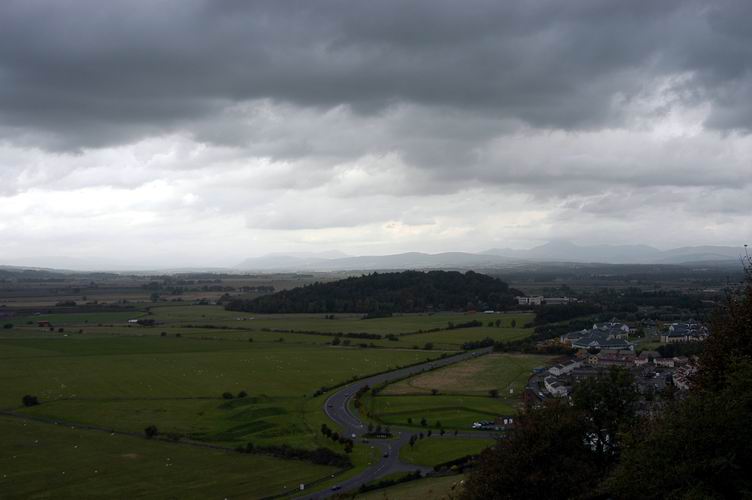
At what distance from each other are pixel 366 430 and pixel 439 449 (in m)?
5.75

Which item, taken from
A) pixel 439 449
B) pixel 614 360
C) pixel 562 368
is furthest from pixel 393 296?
pixel 439 449

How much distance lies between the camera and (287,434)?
3662 cm

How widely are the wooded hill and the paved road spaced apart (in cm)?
5572

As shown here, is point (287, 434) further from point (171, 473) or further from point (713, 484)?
point (713, 484)

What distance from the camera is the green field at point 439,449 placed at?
31.5 meters

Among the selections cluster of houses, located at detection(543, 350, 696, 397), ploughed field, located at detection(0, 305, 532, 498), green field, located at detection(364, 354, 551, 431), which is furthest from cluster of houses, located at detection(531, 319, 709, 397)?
ploughed field, located at detection(0, 305, 532, 498)

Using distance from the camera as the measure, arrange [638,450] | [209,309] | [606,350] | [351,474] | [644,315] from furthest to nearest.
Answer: [209,309] → [644,315] → [606,350] → [351,474] → [638,450]

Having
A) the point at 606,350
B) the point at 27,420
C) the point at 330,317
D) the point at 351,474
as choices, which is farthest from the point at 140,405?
the point at 330,317

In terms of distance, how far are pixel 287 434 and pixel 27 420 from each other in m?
16.1

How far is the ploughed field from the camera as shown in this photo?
29625 mm

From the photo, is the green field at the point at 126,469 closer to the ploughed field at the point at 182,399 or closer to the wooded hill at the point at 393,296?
the ploughed field at the point at 182,399

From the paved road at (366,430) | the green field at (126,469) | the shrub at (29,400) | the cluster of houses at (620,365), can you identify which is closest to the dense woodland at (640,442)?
the paved road at (366,430)

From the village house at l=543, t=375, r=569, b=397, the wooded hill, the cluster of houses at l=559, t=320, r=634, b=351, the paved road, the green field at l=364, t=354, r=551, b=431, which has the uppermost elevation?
the wooded hill

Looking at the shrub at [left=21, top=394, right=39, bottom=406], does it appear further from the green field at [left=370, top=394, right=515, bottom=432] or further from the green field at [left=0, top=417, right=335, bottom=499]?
the green field at [left=370, top=394, right=515, bottom=432]
